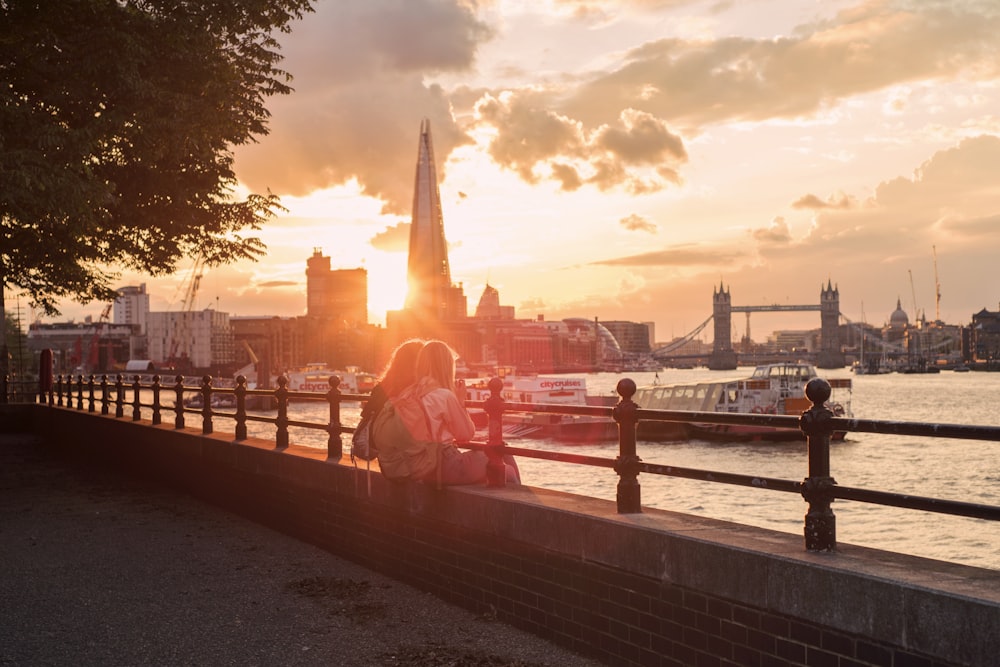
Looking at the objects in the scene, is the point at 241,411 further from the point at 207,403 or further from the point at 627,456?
the point at 627,456

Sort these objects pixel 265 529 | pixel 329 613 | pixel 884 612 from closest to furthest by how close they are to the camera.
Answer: pixel 884 612 < pixel 329 613 < pixel 265 529

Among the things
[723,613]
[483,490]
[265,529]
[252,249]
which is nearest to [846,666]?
[723,613]

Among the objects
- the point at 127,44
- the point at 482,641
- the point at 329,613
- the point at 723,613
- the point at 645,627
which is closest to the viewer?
the point at 723,613

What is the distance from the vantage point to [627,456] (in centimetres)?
696

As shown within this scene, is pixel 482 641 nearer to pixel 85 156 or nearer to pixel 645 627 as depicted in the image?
pixel 645 627

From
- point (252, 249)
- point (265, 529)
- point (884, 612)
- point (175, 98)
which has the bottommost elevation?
point (265, 529)

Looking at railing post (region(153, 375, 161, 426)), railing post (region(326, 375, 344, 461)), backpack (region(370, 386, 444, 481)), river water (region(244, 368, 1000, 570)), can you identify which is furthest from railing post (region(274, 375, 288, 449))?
river water (region(244, 368, 1000, 570))

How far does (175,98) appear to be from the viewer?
55.5 feet

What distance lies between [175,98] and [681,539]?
14.0 m

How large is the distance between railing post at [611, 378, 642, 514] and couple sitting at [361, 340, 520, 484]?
1602mm

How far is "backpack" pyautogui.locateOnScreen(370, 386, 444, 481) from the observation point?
8102mm

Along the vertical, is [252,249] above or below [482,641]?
above

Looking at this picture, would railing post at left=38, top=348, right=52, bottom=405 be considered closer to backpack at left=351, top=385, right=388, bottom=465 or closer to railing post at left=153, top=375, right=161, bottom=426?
railing post at left=153, top=375, right=161, bottom=426

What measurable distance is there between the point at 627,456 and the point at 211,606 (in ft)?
13.8
